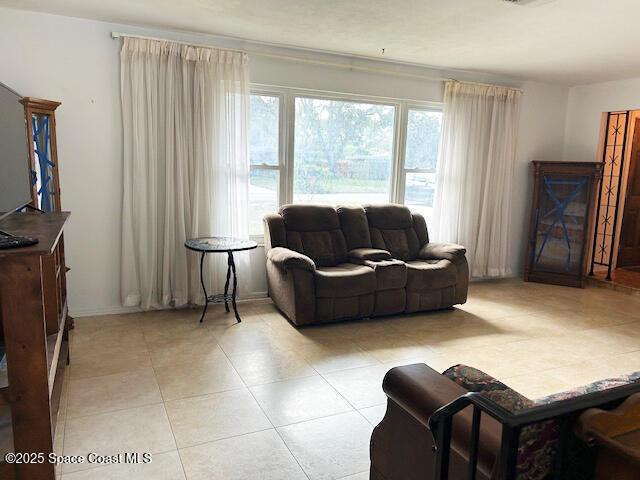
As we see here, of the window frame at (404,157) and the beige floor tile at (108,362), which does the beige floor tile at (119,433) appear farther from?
the window frame at (404,157)

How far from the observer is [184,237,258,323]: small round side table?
3752mm

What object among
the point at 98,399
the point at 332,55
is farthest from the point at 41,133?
the point at 332,55

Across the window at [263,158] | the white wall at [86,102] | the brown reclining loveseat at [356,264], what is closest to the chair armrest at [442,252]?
the brown reclining loveseat at [356,264]

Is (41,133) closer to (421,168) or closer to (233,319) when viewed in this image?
(233,319)

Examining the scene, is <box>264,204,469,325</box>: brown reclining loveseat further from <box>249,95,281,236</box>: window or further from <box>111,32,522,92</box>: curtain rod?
<box>111,32,522,92</box>: curtain rod

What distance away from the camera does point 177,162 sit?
4.05 meters

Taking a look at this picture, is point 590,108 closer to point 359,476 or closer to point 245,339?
point 245,339

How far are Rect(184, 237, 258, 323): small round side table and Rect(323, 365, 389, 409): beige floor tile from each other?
1.33m

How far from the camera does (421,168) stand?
5.36m

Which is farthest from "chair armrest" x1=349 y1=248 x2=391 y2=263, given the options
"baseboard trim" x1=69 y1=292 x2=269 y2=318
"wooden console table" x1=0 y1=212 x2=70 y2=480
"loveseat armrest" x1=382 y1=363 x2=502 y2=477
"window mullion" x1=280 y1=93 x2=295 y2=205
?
"wooden console table" x1=0 y1=212 x2=70 y2=480

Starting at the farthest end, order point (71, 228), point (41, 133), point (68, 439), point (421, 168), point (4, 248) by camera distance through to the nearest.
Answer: point (421, 168), point (71, 228), point (41, 133), point (68, 439), point (4, 248)

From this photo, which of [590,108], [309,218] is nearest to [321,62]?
→ [309,218]

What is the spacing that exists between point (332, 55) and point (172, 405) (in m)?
3.57

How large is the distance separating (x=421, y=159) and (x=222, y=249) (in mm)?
2735
